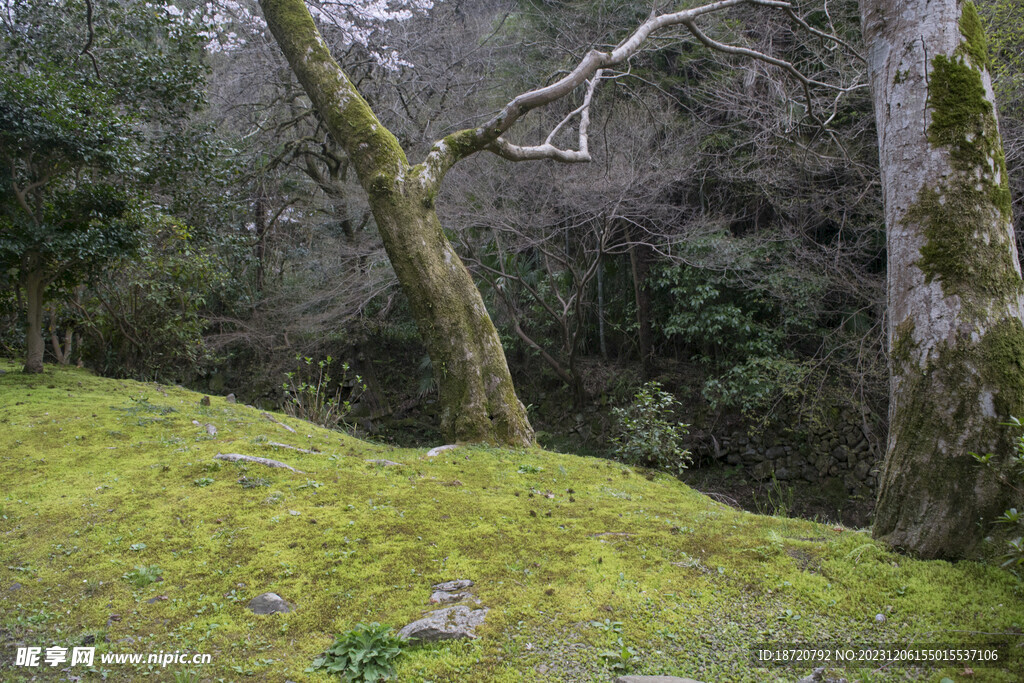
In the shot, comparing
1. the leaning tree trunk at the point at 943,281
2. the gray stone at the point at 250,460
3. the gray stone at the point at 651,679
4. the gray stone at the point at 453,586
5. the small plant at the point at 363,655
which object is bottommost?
the small plant at the point at 363,655

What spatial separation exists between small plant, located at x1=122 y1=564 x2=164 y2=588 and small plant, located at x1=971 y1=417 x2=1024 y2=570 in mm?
2956

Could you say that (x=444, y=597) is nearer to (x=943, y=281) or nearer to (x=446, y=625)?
(x=446, y=625)

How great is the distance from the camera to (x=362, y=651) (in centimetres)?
179

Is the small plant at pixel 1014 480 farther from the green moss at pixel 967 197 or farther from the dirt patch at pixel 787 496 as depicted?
the dirt patch at pixel 787 496

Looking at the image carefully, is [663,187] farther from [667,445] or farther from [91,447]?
[91,447]

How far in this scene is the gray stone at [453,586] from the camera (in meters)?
2.21

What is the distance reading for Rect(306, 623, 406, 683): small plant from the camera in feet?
5.67

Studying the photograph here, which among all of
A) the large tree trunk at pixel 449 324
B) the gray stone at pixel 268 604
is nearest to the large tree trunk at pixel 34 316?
the large tree trunk at pixel 449 324

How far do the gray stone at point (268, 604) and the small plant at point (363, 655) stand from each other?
33 centimetres

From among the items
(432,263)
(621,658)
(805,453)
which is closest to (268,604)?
(621,658)

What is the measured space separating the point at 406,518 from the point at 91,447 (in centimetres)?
248

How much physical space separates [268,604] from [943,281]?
2816 mm

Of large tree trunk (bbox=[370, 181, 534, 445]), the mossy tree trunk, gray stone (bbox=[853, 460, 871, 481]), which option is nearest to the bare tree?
large tree trunk (bbox=[370, 181, 534, 445])

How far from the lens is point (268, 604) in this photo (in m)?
2.11
